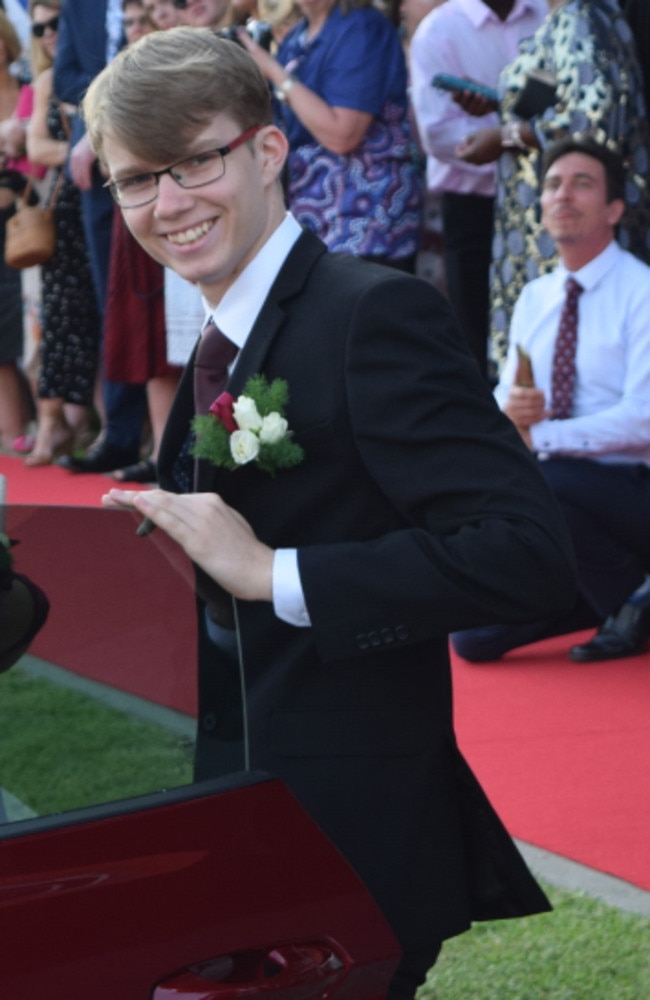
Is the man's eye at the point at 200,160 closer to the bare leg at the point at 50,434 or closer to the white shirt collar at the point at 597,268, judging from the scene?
the white shirt collar at the point at 597,268

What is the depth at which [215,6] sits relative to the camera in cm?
812

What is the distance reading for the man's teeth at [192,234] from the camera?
2424 millimetres

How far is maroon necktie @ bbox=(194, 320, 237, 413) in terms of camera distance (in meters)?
2.45

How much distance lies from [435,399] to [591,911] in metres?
1.91

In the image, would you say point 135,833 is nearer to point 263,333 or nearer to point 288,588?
point 288,588

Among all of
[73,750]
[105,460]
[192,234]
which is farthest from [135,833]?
[105,460]

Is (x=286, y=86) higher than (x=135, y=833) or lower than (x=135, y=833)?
higher

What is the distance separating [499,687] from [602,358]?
1.21m

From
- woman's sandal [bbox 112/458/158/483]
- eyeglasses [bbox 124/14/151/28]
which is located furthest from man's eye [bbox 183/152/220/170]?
woman's sandal [bbox 112/458/158/483]

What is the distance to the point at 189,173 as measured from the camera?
2398 mm

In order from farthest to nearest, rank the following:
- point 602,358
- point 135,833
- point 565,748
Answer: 1. point 602,358
2. point 565,748
3. point 135,833

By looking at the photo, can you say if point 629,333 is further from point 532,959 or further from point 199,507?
point 199,507

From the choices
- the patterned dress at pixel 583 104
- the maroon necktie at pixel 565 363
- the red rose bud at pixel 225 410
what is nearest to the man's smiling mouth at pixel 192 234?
the red rose bud at pixel 225 410

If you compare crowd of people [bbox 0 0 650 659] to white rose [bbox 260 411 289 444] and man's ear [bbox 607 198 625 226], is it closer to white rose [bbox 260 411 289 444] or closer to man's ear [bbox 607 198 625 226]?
man's ear [bbox 607 198 625 226]
